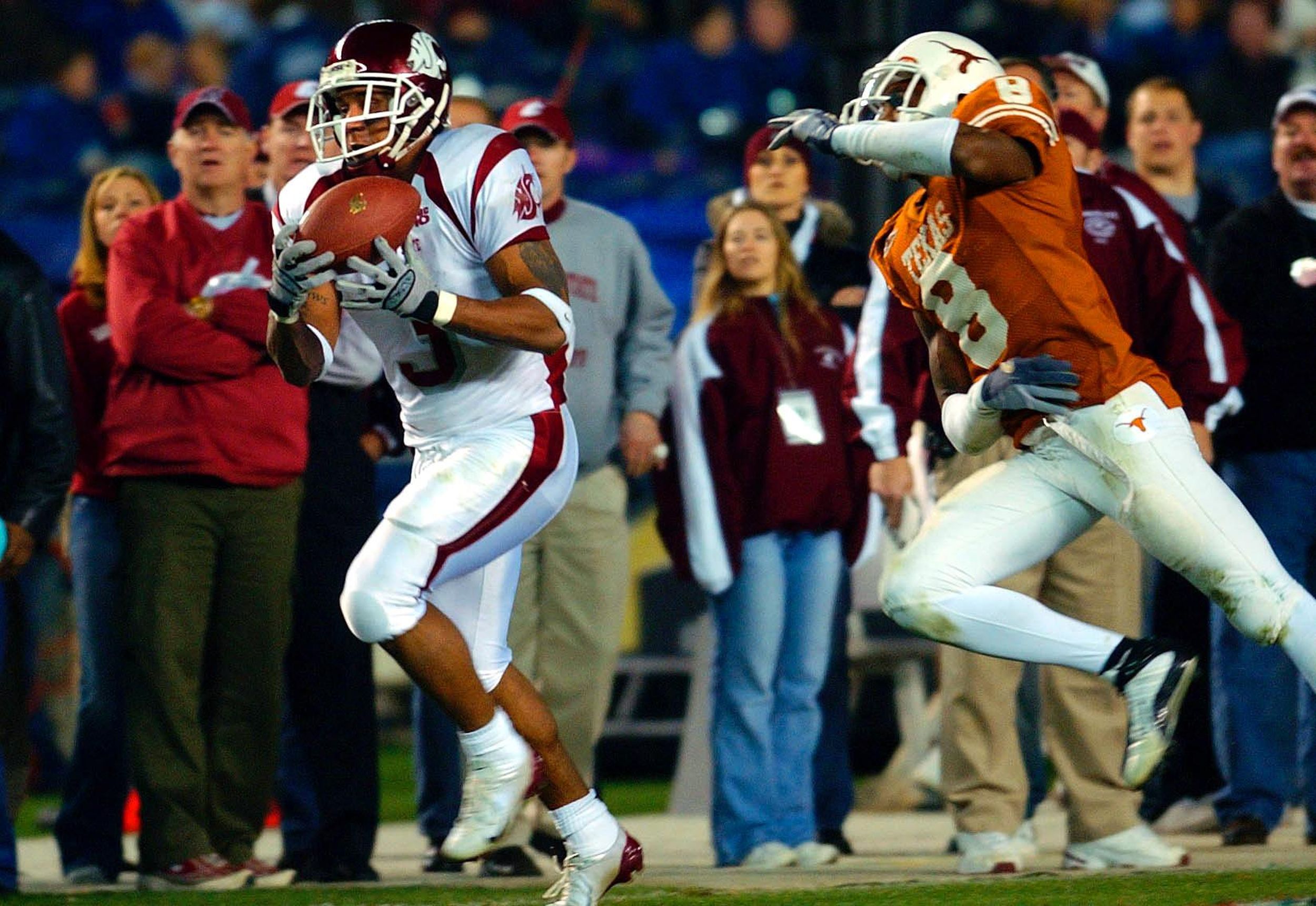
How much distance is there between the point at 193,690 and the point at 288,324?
1.59 m

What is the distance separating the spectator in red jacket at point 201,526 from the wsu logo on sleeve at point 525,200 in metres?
1.40

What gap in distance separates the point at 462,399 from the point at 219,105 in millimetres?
1850

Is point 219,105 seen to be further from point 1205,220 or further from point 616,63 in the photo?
point 616,63

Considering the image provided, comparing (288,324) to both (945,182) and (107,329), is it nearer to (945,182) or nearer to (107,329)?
(945,182)

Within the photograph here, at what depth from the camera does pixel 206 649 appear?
5.88 metres

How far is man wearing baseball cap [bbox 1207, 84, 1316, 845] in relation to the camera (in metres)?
6.12

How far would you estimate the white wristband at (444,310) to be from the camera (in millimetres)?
4328

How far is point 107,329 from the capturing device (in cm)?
624

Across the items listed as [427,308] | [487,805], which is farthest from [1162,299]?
[487,805]

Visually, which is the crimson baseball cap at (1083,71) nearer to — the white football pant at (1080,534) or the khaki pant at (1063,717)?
the khaki pant at (1063,717)

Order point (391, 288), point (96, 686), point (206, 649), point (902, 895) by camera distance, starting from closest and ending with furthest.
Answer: point (391, 288) → point (902, 895) → point (206, 649) → point (96, 686)

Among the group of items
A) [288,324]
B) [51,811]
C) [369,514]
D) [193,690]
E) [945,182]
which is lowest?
[51,811]

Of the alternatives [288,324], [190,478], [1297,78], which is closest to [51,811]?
[190,478]

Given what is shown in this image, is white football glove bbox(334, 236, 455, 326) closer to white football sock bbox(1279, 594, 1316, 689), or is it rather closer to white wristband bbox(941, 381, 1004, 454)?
white wristband bbox(941, 381, 1004, 454)
